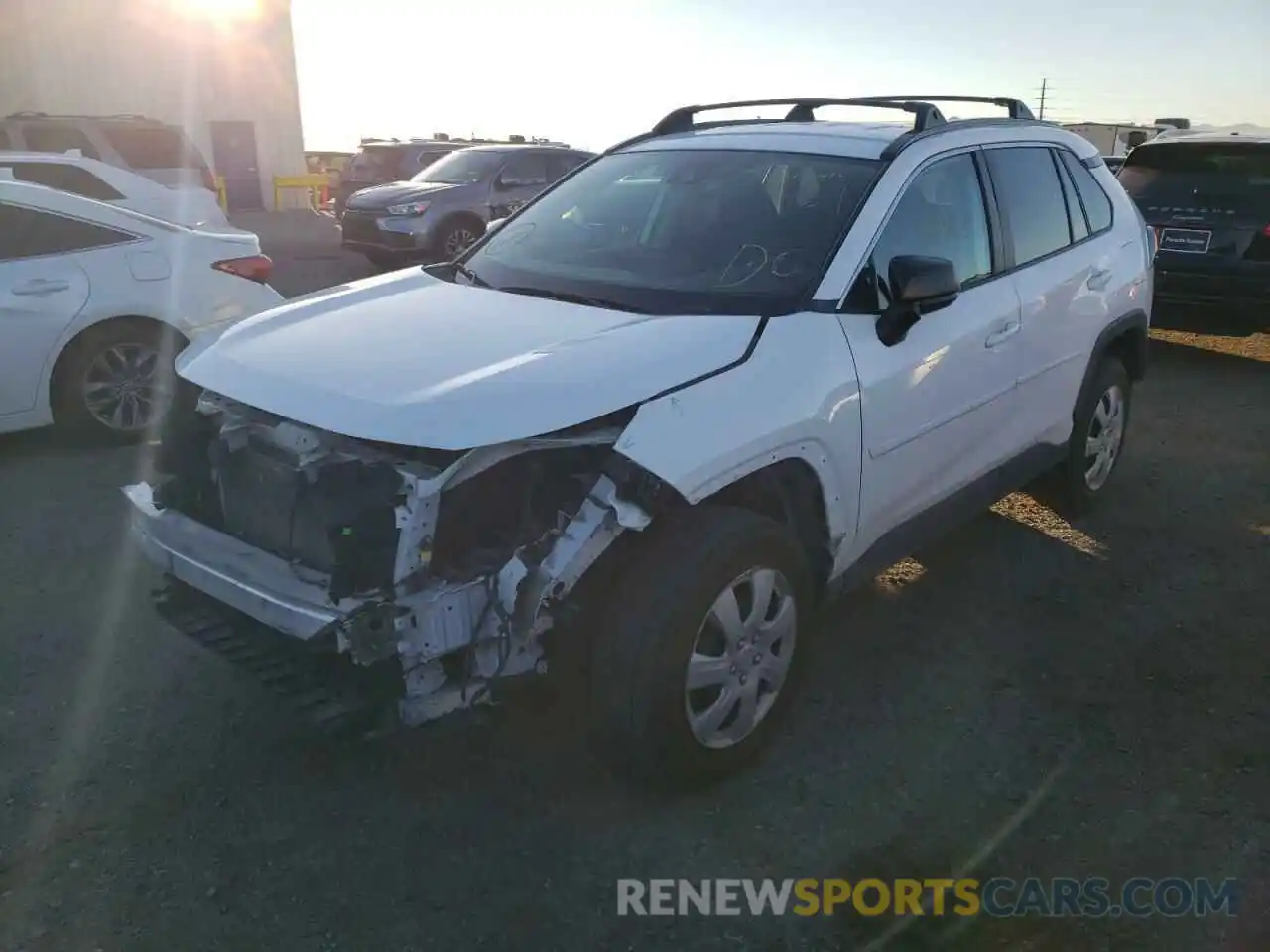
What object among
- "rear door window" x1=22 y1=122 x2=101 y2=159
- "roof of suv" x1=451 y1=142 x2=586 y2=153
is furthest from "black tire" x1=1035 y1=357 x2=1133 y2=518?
"rear door window" x1=22 y1=122 x2=101 y2=159

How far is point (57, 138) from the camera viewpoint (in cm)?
1349

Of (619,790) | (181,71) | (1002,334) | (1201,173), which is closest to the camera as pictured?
(619,790)

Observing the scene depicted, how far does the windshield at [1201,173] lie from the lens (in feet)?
26.7

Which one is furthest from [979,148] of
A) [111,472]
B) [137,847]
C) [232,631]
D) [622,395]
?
[111,472]

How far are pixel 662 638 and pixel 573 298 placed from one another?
51.3 inches

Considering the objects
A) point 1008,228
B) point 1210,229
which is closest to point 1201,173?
point 1210,229

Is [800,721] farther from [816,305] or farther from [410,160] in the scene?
[410,160]

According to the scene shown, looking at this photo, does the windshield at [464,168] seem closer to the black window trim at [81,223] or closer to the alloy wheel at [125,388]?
the black window trim at [81,223]

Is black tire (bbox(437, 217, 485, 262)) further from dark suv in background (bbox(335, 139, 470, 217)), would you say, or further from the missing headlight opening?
the missing headlight opening

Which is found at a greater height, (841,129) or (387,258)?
(841,129)

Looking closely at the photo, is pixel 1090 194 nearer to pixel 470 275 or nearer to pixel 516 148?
pixel 470 275

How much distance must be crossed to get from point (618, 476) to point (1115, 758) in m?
1.91

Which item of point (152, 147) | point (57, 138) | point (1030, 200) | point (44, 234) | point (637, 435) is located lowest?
point (637, 435)

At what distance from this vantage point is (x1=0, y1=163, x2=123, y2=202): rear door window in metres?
8.55
